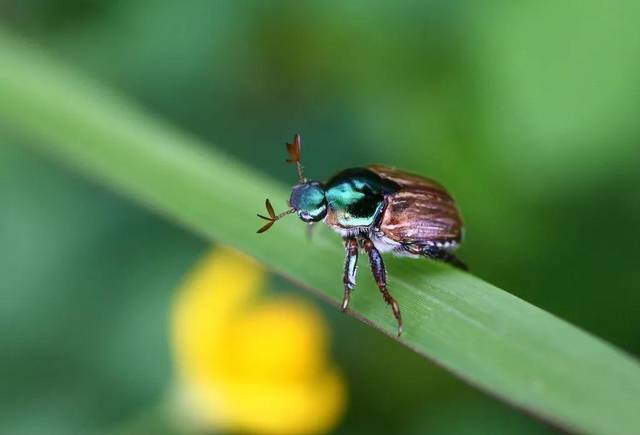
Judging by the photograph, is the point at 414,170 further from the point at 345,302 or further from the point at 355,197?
the point at 345,302

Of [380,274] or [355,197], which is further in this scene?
[355,197]

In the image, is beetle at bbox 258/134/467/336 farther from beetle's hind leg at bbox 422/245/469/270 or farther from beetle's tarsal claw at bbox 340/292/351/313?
beetle's tarsal claw at bbox 340/292/351/313

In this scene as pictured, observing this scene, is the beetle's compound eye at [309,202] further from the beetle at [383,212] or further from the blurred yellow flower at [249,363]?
the blurred yellow flower at [249,363]

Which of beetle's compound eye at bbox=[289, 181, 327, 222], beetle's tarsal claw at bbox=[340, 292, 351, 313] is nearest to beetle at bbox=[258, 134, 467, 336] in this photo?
beetle's compound eye at bbox=[289, 181, 327, 222]

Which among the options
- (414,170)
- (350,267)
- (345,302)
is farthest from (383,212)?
(414,170)

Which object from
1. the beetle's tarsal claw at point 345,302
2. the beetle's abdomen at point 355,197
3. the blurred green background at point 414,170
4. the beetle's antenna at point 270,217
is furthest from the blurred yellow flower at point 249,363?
the beetle's tarsal claw at point 345,302

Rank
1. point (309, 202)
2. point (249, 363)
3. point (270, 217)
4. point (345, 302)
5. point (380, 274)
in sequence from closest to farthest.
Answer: point (345, 302)
point (380, 274)
point (270, 217)
point (309, 202)
point (249, 363)

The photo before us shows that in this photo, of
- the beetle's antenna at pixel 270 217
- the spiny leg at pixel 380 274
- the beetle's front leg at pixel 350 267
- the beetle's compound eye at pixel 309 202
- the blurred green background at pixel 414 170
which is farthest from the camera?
the blurred green background at pixel 414 170

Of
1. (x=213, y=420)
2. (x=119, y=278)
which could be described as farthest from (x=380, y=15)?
(x=213, y=420)
